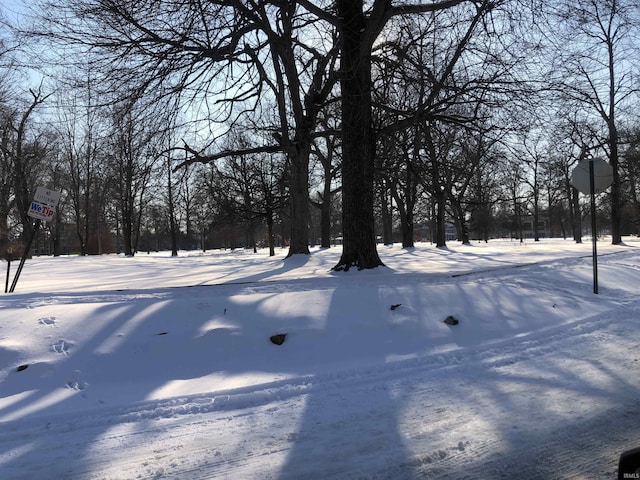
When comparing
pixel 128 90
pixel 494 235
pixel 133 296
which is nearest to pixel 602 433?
pixel 133 296

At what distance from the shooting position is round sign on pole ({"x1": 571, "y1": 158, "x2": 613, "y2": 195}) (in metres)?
9.92

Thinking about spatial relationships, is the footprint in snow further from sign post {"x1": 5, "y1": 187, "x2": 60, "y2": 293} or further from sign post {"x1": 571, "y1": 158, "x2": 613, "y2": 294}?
sign post {"x1": 571, "y1": 158, "x2": 613, "y2": 294}

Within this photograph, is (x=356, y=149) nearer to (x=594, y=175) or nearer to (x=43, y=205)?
(x=594, y=175)

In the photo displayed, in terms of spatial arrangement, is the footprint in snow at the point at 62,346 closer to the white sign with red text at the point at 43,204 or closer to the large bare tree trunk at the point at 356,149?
the white sign with red text at the point at 43,204

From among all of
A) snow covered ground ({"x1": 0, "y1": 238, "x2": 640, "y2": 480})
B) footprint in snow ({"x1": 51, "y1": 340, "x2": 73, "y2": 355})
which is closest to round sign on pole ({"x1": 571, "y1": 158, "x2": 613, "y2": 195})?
snow covered ground ({"x1": 0, "y1": 238, "x2": 640, "y2": 480})

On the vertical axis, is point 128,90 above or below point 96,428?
above

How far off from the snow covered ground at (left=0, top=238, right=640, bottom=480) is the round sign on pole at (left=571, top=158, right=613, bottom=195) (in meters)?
2.82

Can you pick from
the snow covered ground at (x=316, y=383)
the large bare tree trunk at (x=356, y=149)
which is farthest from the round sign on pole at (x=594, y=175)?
the large bare tree trunk at (x=356, y=149)

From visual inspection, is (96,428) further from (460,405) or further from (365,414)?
(460,405)

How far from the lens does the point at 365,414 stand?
404 centimetres

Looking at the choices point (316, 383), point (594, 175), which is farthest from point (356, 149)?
point (316, 383)

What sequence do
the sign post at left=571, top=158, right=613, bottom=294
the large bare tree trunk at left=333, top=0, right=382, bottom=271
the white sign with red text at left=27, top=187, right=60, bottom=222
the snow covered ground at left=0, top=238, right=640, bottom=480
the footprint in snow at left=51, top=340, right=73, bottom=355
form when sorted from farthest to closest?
the large bare tree trunk at left=333, top=0, right=382, bottom=271, the sign post at left=571, top=158, right=613, bottom=294, the white sign with red text at left=27, top=187, right=60, bottom=222, the footprint in snow at left=51, top=340, right=73, bottom=355, the snow covered ground at left=0, top=238, right=640, bottom=480

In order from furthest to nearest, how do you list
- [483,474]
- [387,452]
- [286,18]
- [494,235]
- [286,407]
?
[494,235]
[286,18]
[286,407]
[387,452]
[483,474]

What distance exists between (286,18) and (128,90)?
15.0ft
